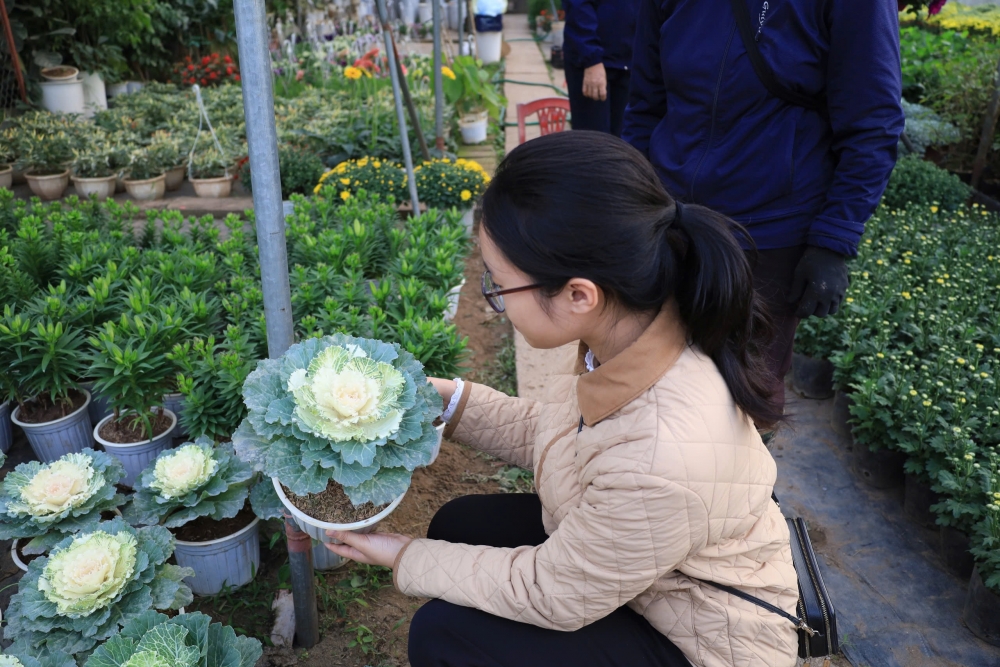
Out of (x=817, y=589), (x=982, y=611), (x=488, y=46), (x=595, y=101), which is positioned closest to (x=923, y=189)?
(x=595, y=101)

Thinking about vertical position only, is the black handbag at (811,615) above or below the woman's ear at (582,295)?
below

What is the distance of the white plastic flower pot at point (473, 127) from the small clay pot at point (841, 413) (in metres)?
4.88

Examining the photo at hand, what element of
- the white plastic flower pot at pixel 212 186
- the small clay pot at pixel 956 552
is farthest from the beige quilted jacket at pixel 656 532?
the white plastic flower pot at pixel 212 186

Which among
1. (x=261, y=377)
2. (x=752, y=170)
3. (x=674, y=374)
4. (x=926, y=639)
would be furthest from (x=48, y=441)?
(x=926, y=639)

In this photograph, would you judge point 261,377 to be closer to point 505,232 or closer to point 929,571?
point 505,232

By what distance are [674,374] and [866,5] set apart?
1190 mm

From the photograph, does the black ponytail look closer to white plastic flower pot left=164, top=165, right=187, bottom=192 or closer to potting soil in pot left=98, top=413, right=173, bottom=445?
potting soil in pot left=98, top=413, right=173, bottom=445

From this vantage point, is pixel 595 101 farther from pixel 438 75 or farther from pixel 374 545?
pixel 374 545

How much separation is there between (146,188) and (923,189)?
564 centimetres

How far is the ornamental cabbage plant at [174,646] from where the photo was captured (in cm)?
139

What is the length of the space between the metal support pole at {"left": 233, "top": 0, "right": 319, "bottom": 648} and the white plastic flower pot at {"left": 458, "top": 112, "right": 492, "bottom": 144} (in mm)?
5977

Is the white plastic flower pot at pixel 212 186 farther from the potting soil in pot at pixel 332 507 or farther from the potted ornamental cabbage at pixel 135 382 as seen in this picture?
the potting soil in pot at pixel 332 507

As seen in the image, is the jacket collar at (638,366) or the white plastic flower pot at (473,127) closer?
the jacket collar at (638,366)

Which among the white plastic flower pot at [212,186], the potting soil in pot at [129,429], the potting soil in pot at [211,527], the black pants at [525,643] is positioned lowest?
the potting soil in pot at [211,527]
